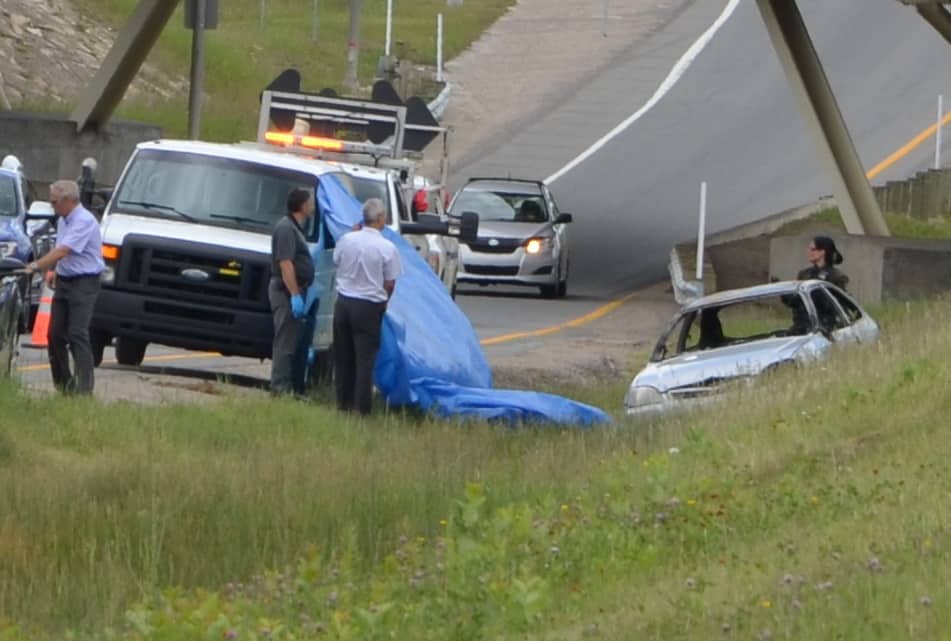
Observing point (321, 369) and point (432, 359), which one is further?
point (321, 369)

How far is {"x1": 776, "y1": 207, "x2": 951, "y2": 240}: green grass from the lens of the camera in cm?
3456

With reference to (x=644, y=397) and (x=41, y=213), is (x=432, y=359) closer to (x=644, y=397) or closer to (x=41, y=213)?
(x=644, y=397)

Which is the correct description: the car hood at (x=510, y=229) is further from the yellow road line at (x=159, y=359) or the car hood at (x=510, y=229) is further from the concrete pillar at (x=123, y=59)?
the yellow road line at (x=159, y=359)

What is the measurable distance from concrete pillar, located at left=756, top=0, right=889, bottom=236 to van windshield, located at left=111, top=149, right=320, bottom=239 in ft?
37.4

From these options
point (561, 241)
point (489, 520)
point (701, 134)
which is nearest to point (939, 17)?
point (561, 241)

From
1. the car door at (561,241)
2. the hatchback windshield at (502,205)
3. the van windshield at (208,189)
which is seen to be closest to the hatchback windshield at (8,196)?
the van windshield at (208,189)

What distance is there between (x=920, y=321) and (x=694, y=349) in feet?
11.7

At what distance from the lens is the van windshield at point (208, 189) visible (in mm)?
18750

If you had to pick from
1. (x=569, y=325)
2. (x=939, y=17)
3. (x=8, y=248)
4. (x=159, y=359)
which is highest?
(x=939, y=17)

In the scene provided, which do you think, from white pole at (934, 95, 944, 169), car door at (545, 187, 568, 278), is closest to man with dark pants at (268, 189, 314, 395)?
car door at (545, 187, 568, 278)

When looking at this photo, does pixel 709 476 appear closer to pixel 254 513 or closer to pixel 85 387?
pixel 254 513

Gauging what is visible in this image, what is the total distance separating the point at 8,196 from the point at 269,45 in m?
33.5

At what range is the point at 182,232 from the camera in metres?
18.4

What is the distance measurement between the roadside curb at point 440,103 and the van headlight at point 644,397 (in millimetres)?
32026
